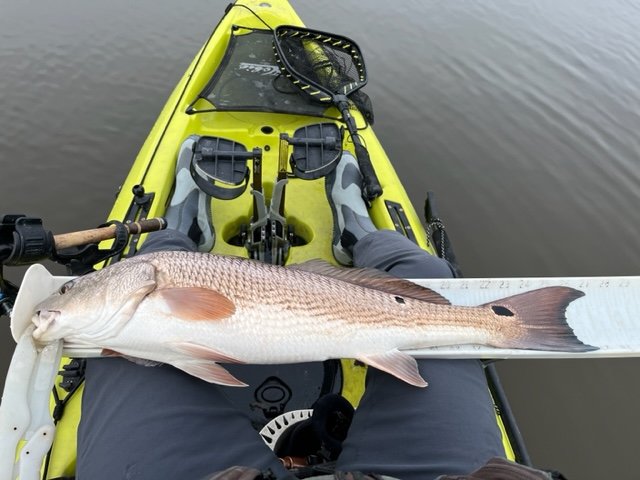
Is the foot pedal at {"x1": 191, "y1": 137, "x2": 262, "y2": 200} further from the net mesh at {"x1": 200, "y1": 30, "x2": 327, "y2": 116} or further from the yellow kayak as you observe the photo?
the net mesh at {"x1": 200, "y1": 30, "x2": 327, "y2": 116}

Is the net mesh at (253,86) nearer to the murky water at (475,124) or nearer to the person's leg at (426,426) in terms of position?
the murky water at (475,124)

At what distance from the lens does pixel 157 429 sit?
5.79 feet

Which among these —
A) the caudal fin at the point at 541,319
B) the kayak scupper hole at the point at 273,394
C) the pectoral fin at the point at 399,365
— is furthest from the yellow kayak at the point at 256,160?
the pectoral fin at the point at 399,365

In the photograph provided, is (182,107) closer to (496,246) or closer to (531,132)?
(496,246)

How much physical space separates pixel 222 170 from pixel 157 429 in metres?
1.90

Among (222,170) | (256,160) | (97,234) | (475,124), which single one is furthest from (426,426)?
(475,124)

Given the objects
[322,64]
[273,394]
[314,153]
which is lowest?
[273,394]

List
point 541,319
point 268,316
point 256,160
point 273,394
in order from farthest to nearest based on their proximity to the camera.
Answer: point 256,160 < point 273,394 < point 541,319 < point 268,316

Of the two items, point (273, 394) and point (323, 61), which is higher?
point (323, 61)

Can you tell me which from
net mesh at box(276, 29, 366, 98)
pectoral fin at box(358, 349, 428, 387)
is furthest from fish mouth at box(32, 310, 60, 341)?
net mesh at box(276, 29, 366, 98)

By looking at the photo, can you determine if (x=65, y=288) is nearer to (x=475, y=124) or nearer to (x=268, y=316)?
(x=268, y=316)

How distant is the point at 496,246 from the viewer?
18.2 ft

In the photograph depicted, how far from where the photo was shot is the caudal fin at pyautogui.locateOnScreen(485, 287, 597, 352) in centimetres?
212

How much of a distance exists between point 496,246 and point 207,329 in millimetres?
4420
